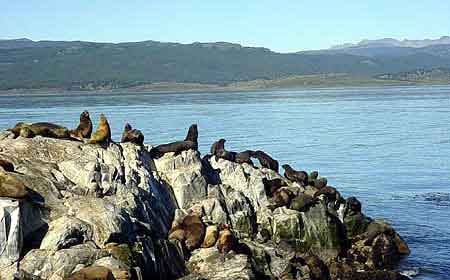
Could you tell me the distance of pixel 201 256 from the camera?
61.7 ft

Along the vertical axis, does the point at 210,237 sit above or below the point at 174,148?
below

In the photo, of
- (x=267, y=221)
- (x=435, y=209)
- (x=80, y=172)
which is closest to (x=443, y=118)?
(x=435, y=209)

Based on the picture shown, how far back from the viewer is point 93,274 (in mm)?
15062

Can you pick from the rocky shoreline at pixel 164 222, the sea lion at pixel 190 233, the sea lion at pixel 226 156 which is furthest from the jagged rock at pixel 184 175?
the sea lion at pixel 226 156

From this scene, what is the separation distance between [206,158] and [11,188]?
9431mm

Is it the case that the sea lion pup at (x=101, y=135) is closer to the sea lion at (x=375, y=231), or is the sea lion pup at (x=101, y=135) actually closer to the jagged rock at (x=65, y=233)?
the jagged rock at (x=65, y=233)

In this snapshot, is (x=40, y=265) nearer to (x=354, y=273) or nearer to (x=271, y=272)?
(x=271, y=272)

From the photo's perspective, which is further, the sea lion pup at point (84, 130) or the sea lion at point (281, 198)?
the sea lion at point (281, 198)

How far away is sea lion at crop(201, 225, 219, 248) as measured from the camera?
1928 cm

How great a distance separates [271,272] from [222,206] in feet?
10.00

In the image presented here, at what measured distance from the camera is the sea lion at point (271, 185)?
78.3 ft

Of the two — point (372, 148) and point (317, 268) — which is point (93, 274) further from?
point (372, 148)

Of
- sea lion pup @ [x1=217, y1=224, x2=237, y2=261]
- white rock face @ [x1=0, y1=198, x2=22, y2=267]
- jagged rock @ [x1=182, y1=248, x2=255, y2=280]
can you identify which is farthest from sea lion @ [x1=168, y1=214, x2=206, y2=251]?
white rock face @ [x1=0, y1=198, x2=22, y2=267]

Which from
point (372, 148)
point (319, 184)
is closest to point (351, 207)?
point (319, 184)
